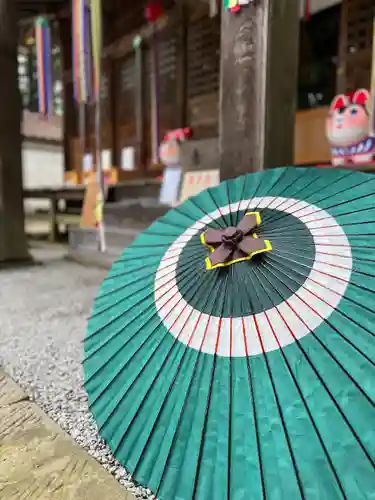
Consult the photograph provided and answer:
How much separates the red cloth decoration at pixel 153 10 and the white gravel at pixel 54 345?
4088 mm

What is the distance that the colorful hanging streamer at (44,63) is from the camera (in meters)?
4.90

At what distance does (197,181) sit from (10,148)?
152cm

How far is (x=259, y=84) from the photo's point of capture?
4.43 feet

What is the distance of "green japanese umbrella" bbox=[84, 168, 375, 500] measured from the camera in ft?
1.85

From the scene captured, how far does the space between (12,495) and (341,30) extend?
452 cm

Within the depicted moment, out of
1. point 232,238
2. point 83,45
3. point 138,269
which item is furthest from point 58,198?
point 232,238

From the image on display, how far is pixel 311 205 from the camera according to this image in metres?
0.84

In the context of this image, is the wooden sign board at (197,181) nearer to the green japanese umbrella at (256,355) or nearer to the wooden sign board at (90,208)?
the green japanese umbrella at (256,355)

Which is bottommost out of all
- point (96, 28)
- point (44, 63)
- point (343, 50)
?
point (96, 28)

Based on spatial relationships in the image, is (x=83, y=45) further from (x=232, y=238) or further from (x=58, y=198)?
(x=58, y=198)

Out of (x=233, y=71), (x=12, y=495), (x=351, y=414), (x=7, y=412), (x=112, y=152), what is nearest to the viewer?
(x=351, y=414)

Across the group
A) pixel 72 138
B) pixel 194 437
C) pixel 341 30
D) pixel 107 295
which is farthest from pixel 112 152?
pixel 194 437

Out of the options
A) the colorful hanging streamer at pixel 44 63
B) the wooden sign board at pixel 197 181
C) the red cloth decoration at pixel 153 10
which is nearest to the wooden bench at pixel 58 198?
the colorful hanging streamer at pixel 44 63

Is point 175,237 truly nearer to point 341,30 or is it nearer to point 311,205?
point 311,205
